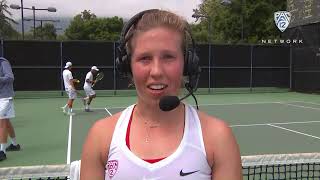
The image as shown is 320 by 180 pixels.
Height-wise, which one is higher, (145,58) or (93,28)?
(93,28)

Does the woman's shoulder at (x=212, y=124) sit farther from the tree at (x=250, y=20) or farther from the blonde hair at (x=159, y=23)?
the tree at (x=250, y=20)

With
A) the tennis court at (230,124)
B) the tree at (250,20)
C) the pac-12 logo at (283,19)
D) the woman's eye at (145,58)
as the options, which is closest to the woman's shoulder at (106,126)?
the woman's eye at (145,58)

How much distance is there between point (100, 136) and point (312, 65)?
23.3 m

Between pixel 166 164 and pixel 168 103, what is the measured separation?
0.61 feet

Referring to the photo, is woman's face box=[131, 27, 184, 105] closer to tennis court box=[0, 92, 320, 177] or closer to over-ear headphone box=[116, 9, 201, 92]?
over-ear headphone box=[116, 9, 201, 92]

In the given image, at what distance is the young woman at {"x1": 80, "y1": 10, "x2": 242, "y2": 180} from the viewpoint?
4.75 feet

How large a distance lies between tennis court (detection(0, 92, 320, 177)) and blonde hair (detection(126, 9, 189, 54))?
9.77ft

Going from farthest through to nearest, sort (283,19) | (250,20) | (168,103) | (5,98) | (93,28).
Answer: (93,28), (250,20), (283,19), (5,98), (168,103)

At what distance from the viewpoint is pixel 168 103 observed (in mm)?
1437

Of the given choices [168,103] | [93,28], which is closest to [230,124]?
[168,103]

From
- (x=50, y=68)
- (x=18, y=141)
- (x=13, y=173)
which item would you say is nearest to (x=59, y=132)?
(x=18, y=141)

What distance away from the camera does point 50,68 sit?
72.5 feet

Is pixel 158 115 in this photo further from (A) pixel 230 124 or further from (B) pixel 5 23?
(B) pixel 5 23

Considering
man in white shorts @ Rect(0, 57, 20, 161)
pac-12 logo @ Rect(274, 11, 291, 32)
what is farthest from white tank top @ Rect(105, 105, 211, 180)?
pac-12 logo @ Rect(274, 11, 291, 32)
